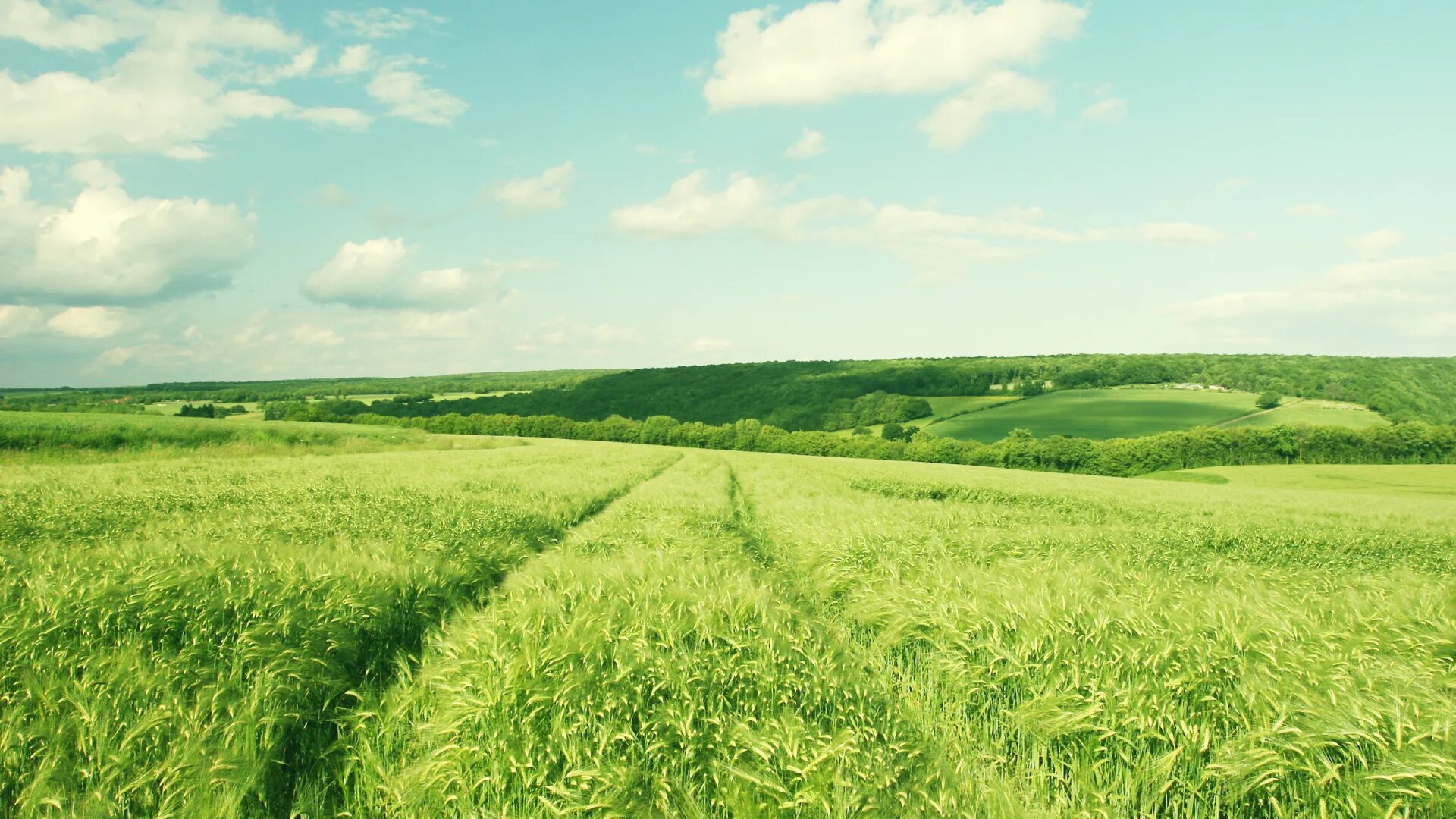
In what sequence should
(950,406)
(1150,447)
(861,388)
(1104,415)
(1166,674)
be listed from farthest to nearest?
(861,388) → (950,406) → (1104,415) → (1150,447) → (1166,674)

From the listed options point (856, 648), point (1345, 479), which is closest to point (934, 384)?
point (1345, 479)

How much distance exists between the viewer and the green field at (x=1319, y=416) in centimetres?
7800

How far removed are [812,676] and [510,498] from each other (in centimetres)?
995

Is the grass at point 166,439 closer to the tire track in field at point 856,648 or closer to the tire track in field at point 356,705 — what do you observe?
the tire track in field at point 356,705

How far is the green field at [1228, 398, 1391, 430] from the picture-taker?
78000 mm

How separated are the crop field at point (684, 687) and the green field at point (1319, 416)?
94.3 m

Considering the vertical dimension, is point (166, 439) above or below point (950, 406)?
above

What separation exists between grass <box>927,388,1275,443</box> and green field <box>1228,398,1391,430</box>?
2.78 m

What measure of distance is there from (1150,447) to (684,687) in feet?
280

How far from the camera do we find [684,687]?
4.03 m

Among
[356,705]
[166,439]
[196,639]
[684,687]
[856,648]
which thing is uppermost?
[196,639]

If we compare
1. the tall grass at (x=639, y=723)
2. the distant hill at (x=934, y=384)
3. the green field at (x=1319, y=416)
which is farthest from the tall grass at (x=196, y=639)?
the green field at (x=1319, y=416)

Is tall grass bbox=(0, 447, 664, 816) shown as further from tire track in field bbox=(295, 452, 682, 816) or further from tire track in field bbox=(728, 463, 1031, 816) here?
tire track in field bbox=(728, 463, 1031, 816)

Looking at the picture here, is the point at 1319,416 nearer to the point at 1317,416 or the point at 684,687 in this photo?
the point at 1317,416
